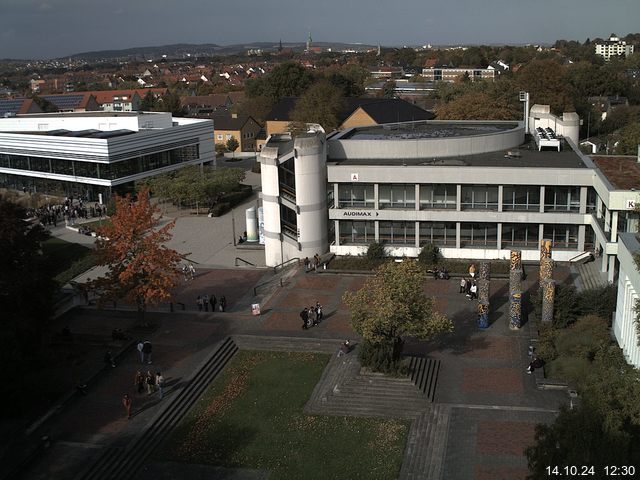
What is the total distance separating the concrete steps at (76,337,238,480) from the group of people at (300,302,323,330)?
4767 millimetres

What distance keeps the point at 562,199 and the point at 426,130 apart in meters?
15.8

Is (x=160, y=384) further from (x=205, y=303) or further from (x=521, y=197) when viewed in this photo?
(x=521, y=197)

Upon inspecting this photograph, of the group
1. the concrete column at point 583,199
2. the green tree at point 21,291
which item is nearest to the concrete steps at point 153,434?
the green tree at point 21,291

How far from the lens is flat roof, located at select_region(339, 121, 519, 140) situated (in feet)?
175

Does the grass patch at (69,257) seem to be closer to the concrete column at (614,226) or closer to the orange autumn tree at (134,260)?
the orange autumn tree at (134,260)

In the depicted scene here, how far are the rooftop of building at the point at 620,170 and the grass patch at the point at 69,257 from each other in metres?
31.1

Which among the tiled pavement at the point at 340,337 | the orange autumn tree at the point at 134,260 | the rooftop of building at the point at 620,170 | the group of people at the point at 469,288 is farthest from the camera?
the rooftop of building at the point at 620,170

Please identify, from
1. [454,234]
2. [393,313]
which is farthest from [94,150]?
[393,313]

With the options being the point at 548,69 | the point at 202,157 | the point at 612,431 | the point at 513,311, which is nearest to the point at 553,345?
the point at 513,311

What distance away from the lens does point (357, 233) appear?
47406 mm

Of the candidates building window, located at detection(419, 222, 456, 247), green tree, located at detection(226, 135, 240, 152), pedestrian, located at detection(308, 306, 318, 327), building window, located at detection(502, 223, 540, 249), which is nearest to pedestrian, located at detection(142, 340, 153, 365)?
pedestrian, located at detection(308, 306, 318, 327)

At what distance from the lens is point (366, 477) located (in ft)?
76.7

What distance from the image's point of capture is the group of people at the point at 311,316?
35.3 meters

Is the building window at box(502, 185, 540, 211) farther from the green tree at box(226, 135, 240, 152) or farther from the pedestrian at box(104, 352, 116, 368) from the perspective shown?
the green tree at box(226, 135, 240, 152)
